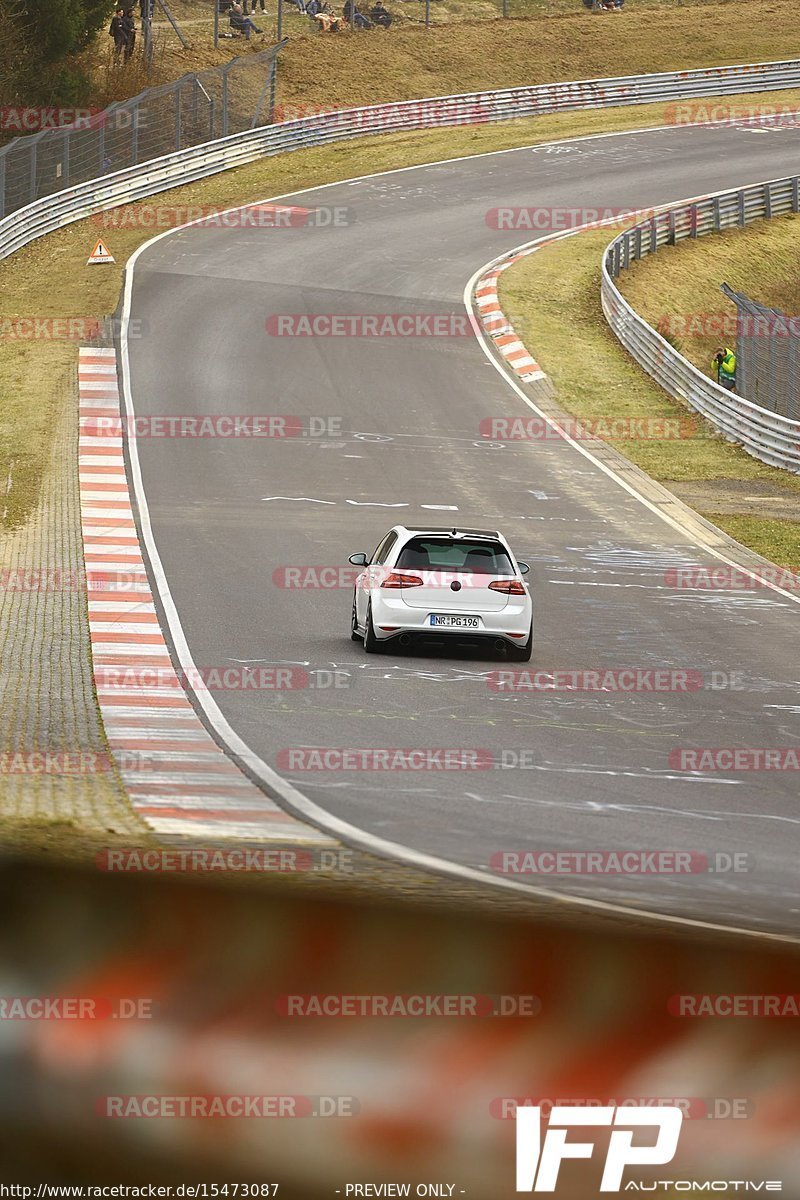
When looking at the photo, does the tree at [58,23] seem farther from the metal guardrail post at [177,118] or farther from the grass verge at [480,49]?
the grass verge at [480,49]

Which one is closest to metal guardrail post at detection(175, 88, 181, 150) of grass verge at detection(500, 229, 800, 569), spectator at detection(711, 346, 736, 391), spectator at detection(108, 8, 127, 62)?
spectator at detection(108, 8, 127, 62)

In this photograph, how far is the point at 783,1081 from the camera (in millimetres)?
3207

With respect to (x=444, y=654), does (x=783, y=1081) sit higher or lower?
higher

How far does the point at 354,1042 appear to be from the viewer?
10.7 feet

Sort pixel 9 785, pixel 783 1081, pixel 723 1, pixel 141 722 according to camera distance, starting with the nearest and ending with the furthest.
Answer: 1. pixel 783 1081
2. pixel 9 785
3. pixel 141 722
4. pixel 723 1

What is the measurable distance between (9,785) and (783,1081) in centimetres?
764

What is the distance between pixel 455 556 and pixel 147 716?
4691 mm

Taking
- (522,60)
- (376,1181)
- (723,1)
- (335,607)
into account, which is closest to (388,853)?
(376,1181)

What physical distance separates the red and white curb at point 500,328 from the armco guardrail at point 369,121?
1284 centimetres

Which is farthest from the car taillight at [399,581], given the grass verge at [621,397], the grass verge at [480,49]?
the grass verge at [480,49]

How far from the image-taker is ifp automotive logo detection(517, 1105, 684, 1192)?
3252 mm

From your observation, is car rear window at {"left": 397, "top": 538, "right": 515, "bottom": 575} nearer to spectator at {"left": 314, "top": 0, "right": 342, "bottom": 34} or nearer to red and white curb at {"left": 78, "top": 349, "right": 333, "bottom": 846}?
red and white curb at {"left": 78, "top": 349, "right": 333, "bottom": 846}

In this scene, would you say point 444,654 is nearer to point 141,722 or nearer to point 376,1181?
point 141,722

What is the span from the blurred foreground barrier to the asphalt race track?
0.85 m
